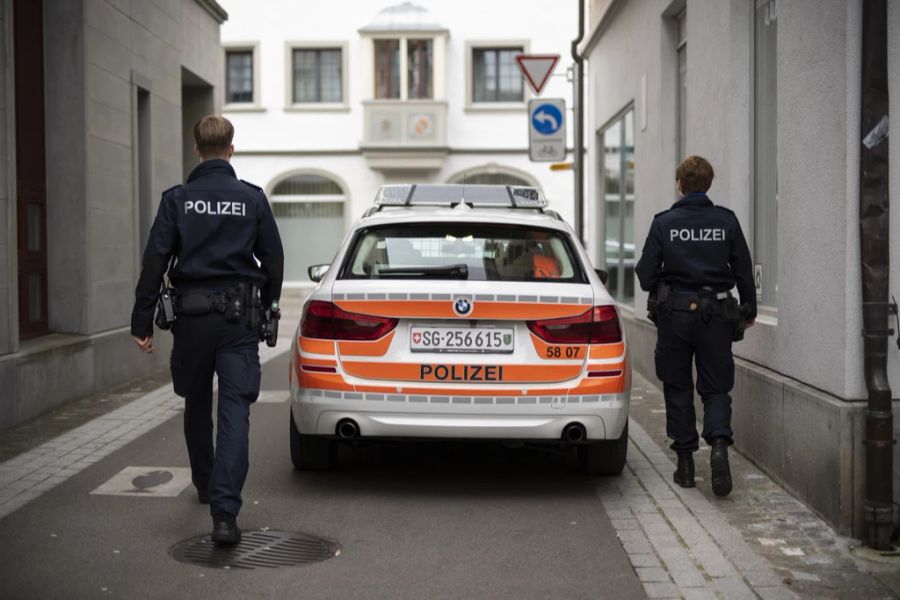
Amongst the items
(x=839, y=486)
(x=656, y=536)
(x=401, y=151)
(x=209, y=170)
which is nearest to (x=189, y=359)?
(x=209, y=170)

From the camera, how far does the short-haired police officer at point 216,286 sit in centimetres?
552

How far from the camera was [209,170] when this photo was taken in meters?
5.64

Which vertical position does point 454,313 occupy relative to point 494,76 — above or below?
below

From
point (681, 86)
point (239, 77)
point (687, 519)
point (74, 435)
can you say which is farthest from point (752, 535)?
point (239, 77)

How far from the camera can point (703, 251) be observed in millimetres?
6527

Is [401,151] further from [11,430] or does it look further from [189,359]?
[189,359]

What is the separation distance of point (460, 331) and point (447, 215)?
2.81 ft

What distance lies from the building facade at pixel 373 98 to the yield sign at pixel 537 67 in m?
15.8

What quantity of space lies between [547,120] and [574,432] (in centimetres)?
1102

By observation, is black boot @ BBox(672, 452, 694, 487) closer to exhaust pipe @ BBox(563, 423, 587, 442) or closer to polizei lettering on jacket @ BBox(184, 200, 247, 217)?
exhaust pipe @ BBox(563, 423, 587, 442)

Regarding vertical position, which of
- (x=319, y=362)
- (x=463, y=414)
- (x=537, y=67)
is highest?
(x=537, y=67)

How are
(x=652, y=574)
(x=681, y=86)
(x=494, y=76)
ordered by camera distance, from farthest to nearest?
(x=494, y=76) < (x=681, y=86) < (x=652, y=574)

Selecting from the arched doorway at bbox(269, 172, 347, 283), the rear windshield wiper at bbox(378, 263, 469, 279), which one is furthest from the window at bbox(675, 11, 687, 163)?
the arched doorway at bbox(269, 172, 347, 283)

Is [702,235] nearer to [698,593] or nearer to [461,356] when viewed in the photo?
[461,356]
